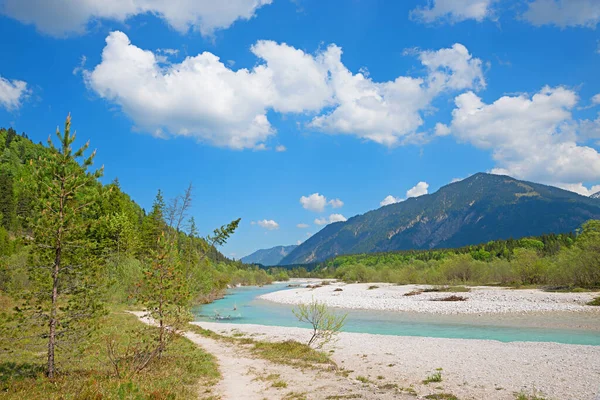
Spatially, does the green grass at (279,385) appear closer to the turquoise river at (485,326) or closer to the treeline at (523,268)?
the turquoise river at (485,326)

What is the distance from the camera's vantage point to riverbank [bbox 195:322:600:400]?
1349cm

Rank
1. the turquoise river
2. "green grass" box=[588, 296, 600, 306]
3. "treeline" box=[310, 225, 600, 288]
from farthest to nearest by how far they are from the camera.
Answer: "treeline" box=[310, 225, 600, 288] < "green grass" box=[588, 296, 600, 306] < the turquoise river

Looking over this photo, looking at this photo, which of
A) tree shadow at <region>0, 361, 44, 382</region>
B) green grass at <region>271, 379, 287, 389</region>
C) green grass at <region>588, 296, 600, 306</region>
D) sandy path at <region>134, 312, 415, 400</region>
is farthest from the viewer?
green grass at <region>588, 296, 600, 306</region>

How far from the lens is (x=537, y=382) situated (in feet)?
46.9

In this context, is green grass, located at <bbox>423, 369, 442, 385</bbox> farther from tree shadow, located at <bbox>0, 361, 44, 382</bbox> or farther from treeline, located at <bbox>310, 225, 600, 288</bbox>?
treeline, located at <bbox>310, 225, 600, 288</bbox>

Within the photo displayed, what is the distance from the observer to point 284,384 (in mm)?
13664

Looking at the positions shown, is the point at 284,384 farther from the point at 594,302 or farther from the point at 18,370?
the point at 594,302

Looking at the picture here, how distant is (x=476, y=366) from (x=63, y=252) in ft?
62.6

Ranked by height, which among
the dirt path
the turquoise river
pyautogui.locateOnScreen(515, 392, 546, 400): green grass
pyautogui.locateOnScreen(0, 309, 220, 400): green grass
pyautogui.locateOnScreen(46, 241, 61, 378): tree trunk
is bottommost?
the turquoise river

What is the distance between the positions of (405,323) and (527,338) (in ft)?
42.9

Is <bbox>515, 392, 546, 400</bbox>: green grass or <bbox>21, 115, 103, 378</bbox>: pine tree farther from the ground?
<bbox>21, 115, 103, 378</bbox>: pine tree

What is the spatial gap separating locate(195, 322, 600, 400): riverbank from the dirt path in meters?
0.87

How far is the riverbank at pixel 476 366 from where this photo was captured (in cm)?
1349

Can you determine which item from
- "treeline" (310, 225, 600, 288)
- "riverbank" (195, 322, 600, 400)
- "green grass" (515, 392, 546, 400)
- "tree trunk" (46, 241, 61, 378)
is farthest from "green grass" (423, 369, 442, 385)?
"treeline" (310, 225, 600, 288)
